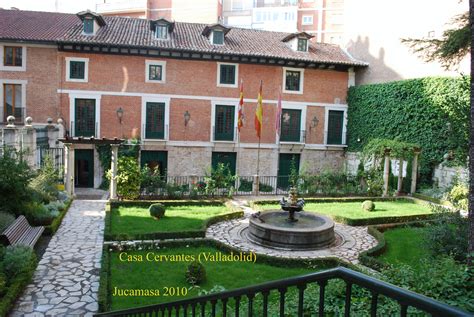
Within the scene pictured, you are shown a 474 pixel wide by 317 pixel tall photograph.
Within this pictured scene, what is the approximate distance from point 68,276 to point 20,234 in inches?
91.6

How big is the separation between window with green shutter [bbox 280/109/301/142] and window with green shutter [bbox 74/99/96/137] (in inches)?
485

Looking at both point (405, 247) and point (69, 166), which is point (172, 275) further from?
point (69, 166)

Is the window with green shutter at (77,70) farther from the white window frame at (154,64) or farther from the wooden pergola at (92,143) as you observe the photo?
the wooden pergola at (92,143)

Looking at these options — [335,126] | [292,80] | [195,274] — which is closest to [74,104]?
[292,80]

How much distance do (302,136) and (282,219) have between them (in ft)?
44.5

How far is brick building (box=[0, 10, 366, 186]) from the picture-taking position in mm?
22453

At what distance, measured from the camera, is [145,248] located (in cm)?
1066

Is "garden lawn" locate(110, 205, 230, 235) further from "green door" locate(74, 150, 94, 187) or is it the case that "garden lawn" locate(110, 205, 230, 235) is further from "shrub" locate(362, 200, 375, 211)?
"green door" locate(74, 150, 94, 187)

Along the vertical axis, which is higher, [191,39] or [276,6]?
[276,6]

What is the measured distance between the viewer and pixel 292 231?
11242 millimetres

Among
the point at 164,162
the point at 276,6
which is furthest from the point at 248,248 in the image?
the point at 276,6

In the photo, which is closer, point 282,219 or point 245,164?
point 282,219

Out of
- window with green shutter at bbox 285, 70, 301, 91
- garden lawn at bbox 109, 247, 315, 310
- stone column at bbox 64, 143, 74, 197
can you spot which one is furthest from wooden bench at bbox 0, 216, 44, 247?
window with green shutter at bbox 285, 70, 301, 91

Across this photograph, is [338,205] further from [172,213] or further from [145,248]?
[145,248]
